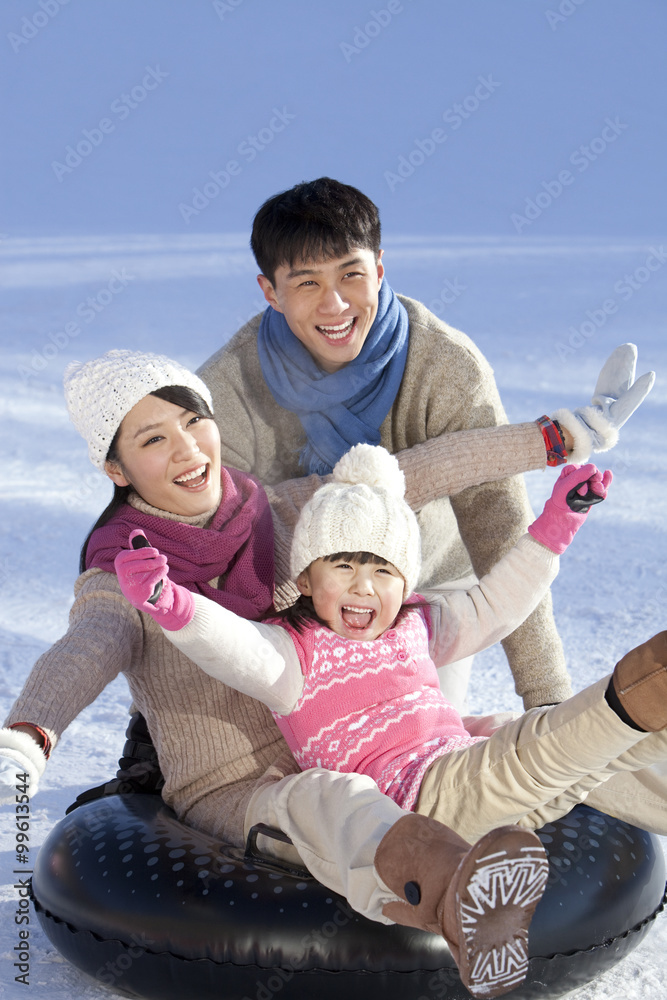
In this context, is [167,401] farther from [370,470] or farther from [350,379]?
[350,379]

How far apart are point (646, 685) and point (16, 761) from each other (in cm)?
79

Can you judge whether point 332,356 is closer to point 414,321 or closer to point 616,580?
point 414,321

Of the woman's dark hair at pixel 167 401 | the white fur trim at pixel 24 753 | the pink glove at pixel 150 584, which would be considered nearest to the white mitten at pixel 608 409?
the woman's dark hair at pixel 167 401

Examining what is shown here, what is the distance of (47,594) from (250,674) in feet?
7.07

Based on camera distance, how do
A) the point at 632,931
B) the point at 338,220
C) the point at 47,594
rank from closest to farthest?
1. the point at 632,931
2. the point at 338,220
3. the point at 47,594

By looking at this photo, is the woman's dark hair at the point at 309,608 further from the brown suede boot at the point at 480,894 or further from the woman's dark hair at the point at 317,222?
the woman's dark hair at the point at 317,222

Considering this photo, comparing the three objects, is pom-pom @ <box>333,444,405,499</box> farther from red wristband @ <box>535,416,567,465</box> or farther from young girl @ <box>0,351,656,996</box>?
red wristband @ <box>535,416,567,465</box>

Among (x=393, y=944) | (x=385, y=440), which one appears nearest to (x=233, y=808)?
(x=393, y=944)

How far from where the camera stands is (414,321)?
2.24 m

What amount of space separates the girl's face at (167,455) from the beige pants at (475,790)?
47 centimetres

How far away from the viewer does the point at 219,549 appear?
5.82 ft

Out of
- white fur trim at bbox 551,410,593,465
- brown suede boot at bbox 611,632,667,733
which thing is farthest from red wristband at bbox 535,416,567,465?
brown suede boot at bbox 611,632,667,733

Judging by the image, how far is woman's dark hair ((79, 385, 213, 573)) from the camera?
179 centimetres

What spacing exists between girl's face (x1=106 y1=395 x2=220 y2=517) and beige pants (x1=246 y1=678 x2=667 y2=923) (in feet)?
1.55
